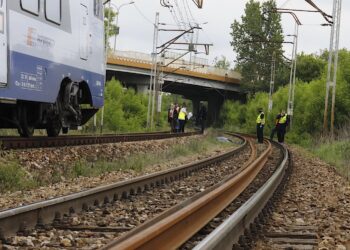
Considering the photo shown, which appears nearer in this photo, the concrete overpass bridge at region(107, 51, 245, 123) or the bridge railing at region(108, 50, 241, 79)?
the concrete overpass bridge at region(107, 51, 245, 123)

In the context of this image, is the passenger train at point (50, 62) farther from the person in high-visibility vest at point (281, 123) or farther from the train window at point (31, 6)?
the person in high-visibility vest at point (281, 123)

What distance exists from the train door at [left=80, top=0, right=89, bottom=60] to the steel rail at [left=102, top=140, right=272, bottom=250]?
653cm

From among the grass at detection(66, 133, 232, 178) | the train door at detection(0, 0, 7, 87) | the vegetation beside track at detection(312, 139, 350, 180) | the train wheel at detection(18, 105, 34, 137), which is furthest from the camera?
the vegetation beside track at detection(312, 139, 350, 180)

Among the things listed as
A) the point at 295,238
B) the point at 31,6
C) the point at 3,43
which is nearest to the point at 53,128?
the point at 31,6

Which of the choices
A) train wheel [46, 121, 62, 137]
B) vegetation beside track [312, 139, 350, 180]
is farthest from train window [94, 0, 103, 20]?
vegetation beside track [312, 139, 350, 180]

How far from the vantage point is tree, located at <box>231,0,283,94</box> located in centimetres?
7869

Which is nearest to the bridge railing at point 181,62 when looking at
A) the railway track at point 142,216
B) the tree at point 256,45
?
the tree at point 256,45

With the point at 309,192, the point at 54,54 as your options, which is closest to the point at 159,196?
the point at 309,192

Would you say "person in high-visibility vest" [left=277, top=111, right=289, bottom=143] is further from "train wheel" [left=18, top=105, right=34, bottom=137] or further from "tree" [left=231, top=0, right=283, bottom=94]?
"tree" [left=231, top=0, right=283, bottom=94]

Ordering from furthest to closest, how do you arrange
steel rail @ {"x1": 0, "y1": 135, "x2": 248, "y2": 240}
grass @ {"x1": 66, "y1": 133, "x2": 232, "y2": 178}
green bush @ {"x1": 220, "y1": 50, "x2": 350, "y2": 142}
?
1. green bush @ {"x1": 220, "y1": 50, "x2": 350, "y2": 142}
2. grass @ {"x1": 66, "y1": 133, "x2": 232, "y2": 178}
3. steel rail @ {"x1": 0, "y1": 135, "x2": 248, "y2": 240}

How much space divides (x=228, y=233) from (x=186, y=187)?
520 centimetres

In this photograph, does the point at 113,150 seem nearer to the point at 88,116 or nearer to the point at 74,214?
the point at 88,116

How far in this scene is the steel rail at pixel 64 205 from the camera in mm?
6117

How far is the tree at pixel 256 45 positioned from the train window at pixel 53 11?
65629 millimetres
